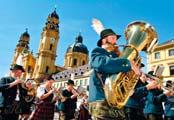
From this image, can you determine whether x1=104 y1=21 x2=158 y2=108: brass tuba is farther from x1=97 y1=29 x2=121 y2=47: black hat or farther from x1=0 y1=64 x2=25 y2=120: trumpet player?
x1=0 y1=64 x2=25 y2=120: trumpet player

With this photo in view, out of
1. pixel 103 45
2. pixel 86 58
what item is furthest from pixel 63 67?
pixel 103 45

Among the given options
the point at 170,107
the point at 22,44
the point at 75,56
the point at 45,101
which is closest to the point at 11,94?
the point at 45,101

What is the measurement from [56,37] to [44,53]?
831 cm

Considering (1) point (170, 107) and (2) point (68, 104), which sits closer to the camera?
(1) point (170, 107)

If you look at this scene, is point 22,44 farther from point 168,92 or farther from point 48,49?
point 168,92

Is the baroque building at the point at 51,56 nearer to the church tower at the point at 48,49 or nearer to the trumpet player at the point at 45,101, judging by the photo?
the church tower at the point at 48,49

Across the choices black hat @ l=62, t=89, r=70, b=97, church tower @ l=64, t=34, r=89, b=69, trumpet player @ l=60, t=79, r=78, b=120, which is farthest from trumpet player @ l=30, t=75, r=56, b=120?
church tower @ l=64, t=34, r=89, b=69

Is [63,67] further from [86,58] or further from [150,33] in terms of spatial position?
[150,33]

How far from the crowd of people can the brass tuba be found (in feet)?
0.29

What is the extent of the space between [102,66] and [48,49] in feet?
267

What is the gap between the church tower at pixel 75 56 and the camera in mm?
93000

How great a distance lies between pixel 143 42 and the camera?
3.77 m

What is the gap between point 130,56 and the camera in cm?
359

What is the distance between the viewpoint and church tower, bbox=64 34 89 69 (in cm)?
9300
